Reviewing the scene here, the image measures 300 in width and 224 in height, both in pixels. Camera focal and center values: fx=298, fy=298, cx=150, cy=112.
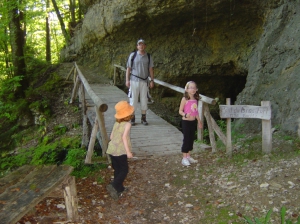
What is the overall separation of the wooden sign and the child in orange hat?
2.05 m

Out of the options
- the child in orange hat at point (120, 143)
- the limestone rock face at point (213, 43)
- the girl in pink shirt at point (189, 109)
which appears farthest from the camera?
the limestone rock face at point (213, 43)

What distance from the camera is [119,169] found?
4766 mm

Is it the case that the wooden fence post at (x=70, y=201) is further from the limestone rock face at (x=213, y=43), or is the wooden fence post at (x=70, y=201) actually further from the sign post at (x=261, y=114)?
the limestone rock face at (x=213, y=43)

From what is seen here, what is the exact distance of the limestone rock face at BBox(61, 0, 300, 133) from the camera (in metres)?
8.21

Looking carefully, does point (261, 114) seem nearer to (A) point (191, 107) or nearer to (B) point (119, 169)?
(A) point (191, 107)

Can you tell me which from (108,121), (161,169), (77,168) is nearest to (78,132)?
(108,121)

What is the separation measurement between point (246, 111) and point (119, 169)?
258cm

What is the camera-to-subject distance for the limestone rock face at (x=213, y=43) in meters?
8.21

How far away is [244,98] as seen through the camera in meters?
9.38

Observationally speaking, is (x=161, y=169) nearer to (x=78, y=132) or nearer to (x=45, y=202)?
(x=45, y=202)

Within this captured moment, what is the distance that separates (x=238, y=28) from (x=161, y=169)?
8.04 meters

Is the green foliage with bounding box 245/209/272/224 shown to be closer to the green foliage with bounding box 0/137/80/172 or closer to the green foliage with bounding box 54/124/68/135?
the green foliage with bounding box 0/137/80/172

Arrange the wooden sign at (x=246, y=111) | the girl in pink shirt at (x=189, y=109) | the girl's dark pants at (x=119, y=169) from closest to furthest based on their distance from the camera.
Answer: the girl's dark pants at (x=119, y=169), the wooden sign at (x=246, y=111), the girl in pink shirt at (x=189, y=109)

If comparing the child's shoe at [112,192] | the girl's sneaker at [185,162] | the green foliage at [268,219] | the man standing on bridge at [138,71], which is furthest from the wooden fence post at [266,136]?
the man standing on bridge at [138,71]
